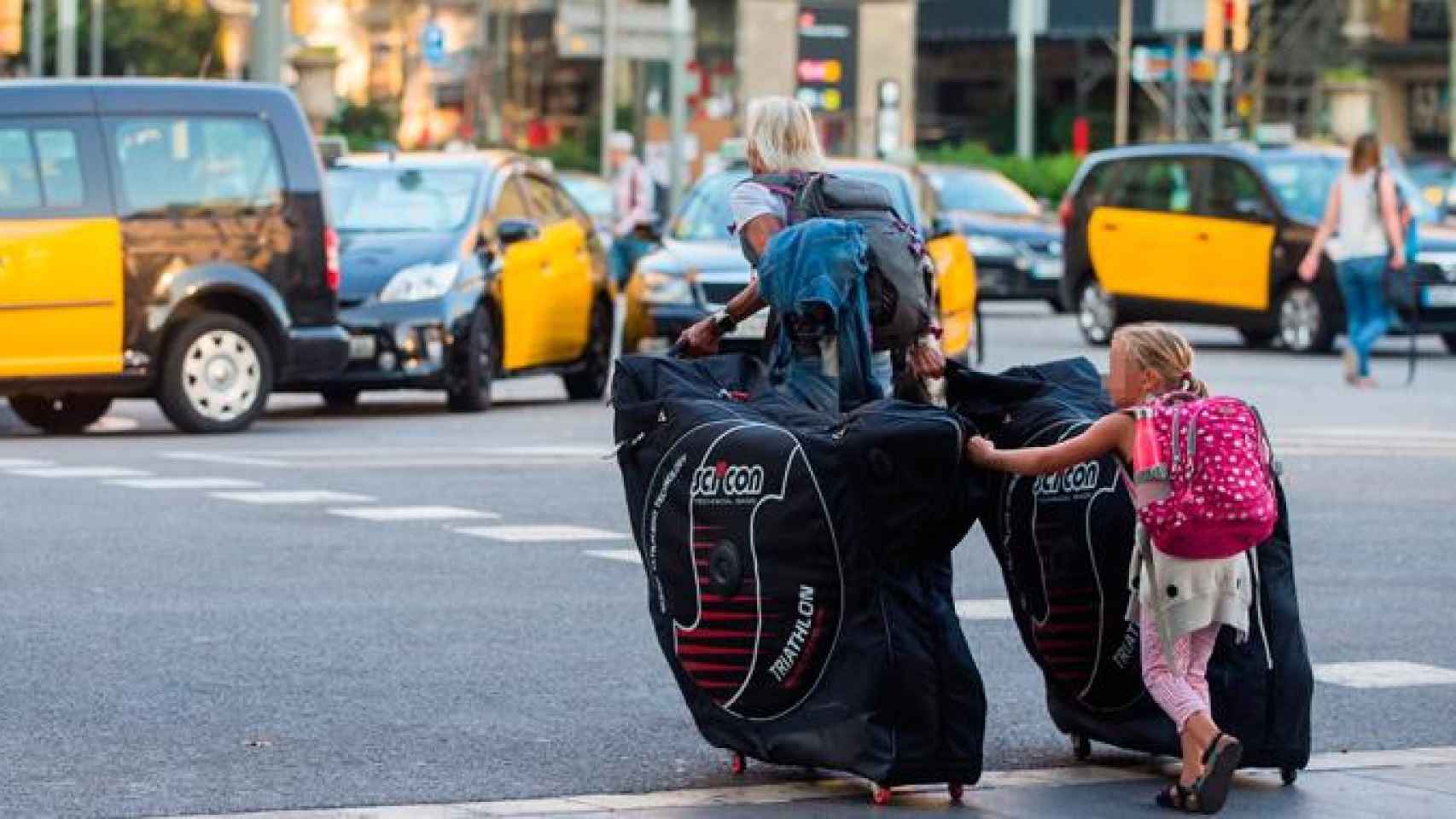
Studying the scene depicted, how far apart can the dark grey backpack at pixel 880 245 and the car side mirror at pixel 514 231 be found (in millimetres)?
12244

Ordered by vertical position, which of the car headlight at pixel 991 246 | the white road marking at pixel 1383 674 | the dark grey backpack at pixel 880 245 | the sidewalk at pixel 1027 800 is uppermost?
the dark grey backpack at pixel 880 245

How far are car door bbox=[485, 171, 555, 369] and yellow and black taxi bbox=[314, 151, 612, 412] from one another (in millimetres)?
10

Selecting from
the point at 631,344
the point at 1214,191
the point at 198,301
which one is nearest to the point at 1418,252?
the point at 1214,191

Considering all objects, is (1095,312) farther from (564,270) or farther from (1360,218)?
(564,270)

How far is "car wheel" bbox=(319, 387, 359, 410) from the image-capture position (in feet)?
74.5

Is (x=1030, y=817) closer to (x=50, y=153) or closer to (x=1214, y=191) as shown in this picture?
(x=50, y=153)

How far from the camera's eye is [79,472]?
16.8m

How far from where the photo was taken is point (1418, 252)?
27891 millimetres

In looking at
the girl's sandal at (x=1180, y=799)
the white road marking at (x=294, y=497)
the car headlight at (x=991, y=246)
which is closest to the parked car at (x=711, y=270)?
the white road marking at (x=294, y=497)

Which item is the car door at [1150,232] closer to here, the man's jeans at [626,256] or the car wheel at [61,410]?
the man's jeans at [626,256]

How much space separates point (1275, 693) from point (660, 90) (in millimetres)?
64184

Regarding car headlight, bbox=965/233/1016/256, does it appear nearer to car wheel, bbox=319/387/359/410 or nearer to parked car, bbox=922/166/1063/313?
parked car, bbox=922/166/1063/313

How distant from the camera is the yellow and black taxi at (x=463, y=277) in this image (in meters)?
21.5

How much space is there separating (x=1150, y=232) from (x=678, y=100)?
21597mm
